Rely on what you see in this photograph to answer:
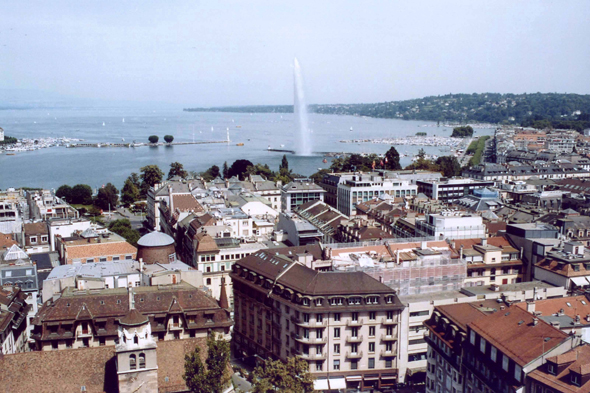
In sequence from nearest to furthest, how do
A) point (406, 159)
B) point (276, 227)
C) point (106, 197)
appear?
point (276, 227) < point (106, 197) < point (406, 159)

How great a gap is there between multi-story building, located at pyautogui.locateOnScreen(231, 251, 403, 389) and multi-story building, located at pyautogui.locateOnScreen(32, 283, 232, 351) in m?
2.69

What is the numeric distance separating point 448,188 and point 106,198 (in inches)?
1473

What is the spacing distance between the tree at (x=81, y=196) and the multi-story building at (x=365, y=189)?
31820 mm

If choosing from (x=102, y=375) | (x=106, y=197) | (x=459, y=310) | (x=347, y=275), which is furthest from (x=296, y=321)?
(x=106, y=197)

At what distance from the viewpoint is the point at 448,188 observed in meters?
56.9

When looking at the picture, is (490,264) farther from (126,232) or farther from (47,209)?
(47,209)

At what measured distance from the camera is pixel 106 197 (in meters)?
67.4

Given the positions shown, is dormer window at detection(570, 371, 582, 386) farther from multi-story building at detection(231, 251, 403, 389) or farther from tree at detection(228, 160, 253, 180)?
tree at detection(228, 160, 253, 180)

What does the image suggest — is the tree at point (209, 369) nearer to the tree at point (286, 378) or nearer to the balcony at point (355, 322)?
the tree at point (286, 378)

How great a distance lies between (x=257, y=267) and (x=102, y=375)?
10.7 meters

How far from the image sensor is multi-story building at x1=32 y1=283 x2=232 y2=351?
21.9 metres

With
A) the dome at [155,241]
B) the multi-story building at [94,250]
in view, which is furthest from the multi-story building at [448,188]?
the multi-story building at [94,250]

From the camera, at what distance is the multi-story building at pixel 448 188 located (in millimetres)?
56406

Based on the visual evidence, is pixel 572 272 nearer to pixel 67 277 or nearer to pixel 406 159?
pixel 67 277
